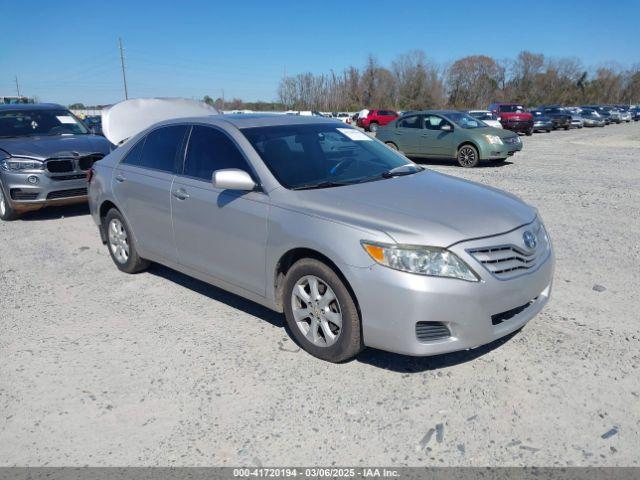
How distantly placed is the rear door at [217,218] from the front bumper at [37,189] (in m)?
4.30

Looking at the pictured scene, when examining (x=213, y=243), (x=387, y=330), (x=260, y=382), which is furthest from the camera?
(x=213, y=243)

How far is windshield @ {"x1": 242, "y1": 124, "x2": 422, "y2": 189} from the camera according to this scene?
3869 millimetres

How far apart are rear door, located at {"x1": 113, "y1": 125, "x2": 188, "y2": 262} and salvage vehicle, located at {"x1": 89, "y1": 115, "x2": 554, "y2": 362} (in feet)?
0.06

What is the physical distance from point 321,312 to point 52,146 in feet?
21.1

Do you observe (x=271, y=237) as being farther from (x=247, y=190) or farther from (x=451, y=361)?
(x=451, y=361)

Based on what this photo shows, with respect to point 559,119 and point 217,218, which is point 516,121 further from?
point 217,218

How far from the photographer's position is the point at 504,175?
1210cm

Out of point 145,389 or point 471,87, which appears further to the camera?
point 471,87

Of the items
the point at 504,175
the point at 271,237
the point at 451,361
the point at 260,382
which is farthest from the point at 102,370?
the point at 504,175

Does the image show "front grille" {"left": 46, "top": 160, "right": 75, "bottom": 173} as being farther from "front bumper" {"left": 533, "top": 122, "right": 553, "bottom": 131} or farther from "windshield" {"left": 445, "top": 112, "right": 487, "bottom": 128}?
"front bumper" {"left": 533, "top": 122, "right": 553, "bottom": 131}

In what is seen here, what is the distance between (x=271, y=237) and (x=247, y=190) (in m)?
0.44

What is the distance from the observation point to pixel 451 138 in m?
14.2

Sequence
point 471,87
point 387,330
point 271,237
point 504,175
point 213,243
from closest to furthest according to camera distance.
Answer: point 387,330 → point 271,237 → point 213,243 → point 504,175 → point 471,87

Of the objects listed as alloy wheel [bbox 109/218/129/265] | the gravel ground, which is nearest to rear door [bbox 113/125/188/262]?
alloy wheel [bbox 109/218/129/265]
